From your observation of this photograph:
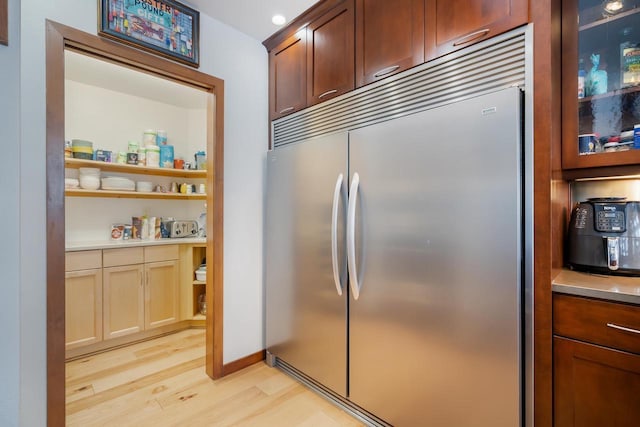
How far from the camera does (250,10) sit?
2.00 meters

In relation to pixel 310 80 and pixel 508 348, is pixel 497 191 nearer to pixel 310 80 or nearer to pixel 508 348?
pixel 508 348

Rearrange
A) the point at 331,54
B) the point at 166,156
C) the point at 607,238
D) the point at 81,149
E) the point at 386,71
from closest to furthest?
the point at 607,238 → the point at 386,71 → the point at 331,54 → the point at 81,149 → the point at 166,156

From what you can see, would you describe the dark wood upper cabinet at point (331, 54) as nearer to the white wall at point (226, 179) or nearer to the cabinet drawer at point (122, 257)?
the white wall at point (226, 179)

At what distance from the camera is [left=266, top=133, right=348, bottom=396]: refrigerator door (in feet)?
5.82

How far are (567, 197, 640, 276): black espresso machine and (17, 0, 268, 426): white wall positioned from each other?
1.95m

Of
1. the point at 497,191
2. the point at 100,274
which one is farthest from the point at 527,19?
the point at 100,274

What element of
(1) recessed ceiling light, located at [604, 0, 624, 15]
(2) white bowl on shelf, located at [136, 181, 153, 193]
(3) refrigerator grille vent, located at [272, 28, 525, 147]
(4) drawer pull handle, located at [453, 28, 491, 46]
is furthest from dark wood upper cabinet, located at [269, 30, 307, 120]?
(2) white bowl on shelf, located at [136, 181, 153, 193]

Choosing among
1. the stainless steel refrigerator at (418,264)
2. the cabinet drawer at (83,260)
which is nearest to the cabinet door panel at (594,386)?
the stainless steel refrigerator at (418,264)

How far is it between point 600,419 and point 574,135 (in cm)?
108

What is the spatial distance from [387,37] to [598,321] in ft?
5.12

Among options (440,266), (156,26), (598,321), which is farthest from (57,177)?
(598,321)

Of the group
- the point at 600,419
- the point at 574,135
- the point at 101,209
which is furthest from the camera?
the point at 101,209

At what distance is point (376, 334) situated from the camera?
1599mm

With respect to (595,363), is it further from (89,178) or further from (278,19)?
(89,178)
